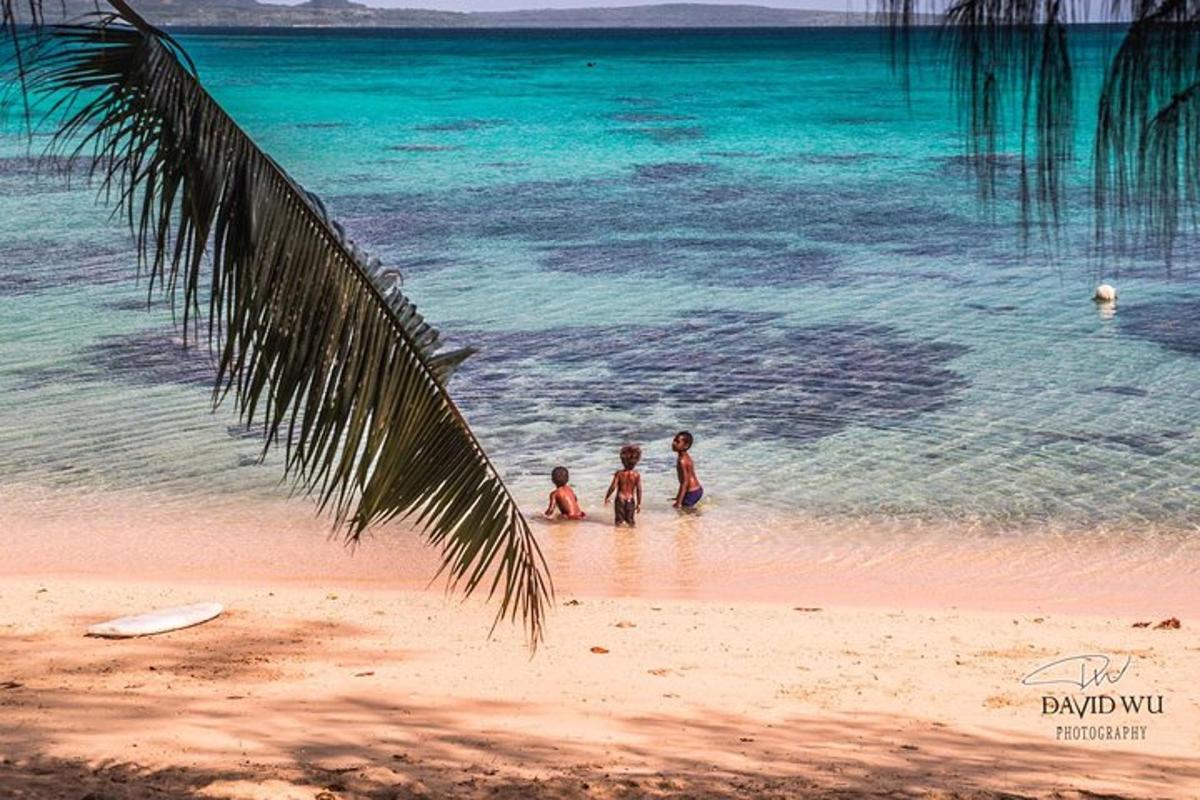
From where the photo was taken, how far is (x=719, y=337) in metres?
18.4

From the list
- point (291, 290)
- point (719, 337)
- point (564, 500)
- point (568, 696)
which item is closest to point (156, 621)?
point (568, 696)

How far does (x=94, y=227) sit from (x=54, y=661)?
68.2 ft

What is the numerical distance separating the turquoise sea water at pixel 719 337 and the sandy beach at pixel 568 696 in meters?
2.48

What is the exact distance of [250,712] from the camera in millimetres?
7105

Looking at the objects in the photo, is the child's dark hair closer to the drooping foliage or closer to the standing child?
the standing child

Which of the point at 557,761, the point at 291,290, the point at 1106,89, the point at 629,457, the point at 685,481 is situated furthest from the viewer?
the point at 685,481

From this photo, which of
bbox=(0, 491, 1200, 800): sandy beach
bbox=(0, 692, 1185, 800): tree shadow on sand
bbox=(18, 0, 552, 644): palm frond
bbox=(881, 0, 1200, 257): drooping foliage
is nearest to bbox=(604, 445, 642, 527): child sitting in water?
bbox=(0, 491, 1200, 800): sandy beach

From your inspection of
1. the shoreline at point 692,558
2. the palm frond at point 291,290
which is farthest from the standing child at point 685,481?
the palm frond at point 291,290

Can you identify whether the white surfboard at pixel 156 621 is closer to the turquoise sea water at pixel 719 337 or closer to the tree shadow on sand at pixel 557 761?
the tree shadow on sand at pixel 557 761

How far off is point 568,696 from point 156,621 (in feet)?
8.55

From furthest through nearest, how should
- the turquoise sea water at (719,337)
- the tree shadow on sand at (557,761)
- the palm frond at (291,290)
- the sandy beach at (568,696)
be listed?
the turquoise sea water at (719,337)
the sandy beach at (568,696)
the tree shadow on sand at (557,761)
the palm frond at (291,290)

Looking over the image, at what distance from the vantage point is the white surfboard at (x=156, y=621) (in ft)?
28.1

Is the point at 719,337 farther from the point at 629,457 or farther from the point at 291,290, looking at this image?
the point at 291,290

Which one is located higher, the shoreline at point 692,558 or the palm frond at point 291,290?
the palm frond at point 291,290
